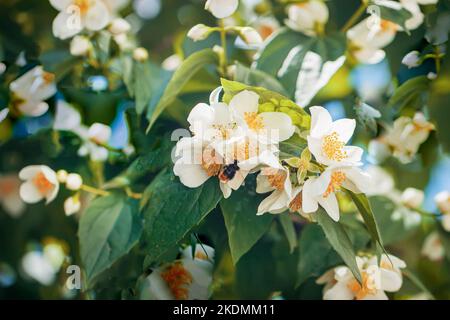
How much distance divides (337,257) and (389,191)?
0.34 metres

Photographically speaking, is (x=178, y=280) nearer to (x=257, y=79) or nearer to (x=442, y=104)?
(x=257, y=79)

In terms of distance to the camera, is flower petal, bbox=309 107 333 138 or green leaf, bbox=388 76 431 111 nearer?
flower petal, bbox=309 107 333 138

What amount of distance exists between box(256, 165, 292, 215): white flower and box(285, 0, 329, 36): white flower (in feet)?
1.40

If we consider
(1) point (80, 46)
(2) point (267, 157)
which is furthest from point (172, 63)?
(2) point (267, 157)

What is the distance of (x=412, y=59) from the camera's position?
44.4 inches

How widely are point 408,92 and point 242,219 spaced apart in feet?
1.35

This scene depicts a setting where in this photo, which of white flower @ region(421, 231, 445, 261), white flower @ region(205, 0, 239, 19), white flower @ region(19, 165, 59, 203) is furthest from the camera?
white flower @ region(421, 231, 445, 261)

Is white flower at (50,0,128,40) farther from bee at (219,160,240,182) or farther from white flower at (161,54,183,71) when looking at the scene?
bee at (219,160,240,182)

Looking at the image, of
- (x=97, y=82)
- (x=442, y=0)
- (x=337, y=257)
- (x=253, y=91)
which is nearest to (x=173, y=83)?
(x=253, y=91)

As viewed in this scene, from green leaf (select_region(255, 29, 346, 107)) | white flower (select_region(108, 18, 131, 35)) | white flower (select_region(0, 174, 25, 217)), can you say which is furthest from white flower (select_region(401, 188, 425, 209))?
white flower (select_region(0, 174, 25, 217))

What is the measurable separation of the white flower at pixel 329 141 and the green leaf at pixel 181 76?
0.77ft

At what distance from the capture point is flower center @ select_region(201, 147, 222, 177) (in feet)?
2.76

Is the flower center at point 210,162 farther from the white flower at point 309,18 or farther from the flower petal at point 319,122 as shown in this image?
the white flower at point 309,18

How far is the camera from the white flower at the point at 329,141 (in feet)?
2.70
